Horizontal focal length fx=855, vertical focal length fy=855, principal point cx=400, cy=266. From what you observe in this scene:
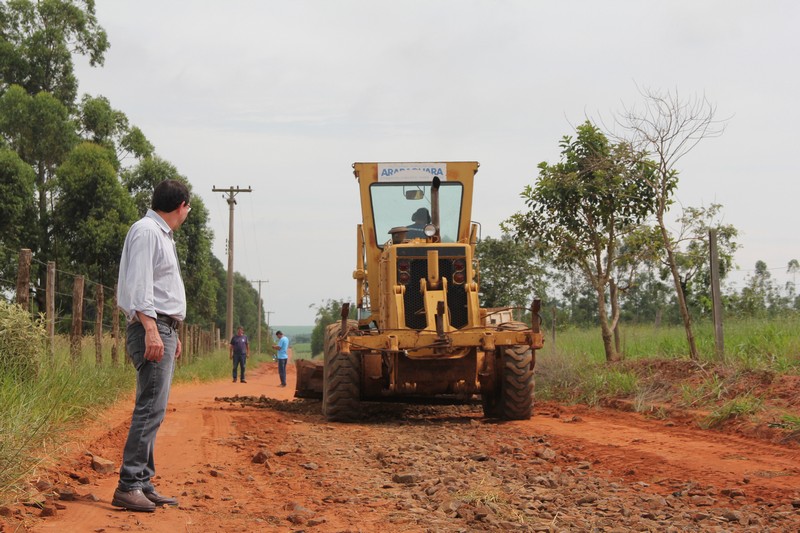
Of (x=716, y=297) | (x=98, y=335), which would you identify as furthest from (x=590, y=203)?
(x=98, y=335)

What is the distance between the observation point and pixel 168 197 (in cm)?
527

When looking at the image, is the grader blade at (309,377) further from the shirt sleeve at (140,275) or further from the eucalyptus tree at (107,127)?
the eucalyptus tree at (107,127)

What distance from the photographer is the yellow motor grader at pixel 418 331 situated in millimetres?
10125

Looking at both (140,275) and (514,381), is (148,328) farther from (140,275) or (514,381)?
(514,381)

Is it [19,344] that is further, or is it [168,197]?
[19,344]

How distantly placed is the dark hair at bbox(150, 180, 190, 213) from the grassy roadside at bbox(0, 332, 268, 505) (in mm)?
1639

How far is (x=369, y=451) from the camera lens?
7.88 m

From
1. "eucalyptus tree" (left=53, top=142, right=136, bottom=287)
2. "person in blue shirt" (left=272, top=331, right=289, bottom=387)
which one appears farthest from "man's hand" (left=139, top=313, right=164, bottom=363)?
"eucalyptus tree" (left=53, top=142, right=136, bottom=287)

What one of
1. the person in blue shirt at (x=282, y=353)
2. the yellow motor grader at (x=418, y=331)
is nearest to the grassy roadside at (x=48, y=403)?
the yellow motor grader at (x=418, y=331)

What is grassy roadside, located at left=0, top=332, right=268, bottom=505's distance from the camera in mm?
4977

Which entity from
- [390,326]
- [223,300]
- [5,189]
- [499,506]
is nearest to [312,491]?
[499,506]

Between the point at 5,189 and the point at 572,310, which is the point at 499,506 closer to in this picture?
the point at 5,189

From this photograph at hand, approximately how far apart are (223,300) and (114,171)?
45.9 metres

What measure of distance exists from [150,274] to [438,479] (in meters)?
2.52
